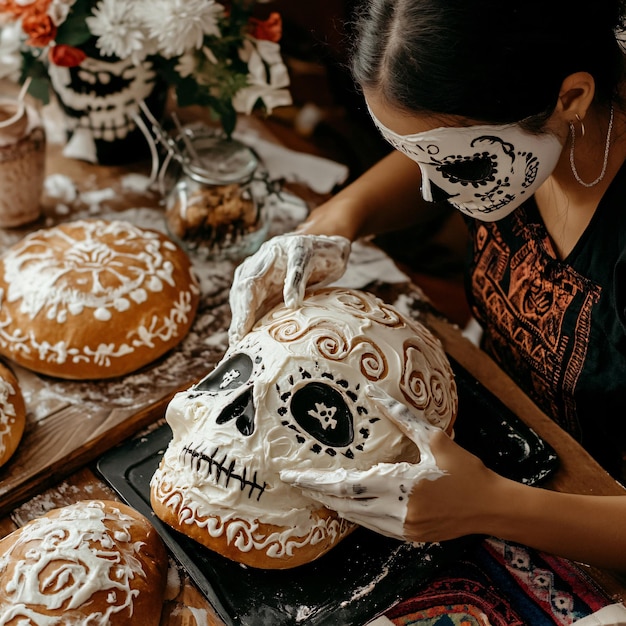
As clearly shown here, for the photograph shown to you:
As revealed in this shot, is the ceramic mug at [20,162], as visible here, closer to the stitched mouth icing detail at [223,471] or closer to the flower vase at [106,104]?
the flower vase at [106,104]

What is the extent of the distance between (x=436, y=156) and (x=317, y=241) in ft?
Answer: 1.11

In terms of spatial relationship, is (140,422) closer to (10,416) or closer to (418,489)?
(10,416)

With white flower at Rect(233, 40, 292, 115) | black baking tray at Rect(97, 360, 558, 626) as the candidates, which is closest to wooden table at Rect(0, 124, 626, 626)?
black baking tray at Rect(97, 360, 558, 626)

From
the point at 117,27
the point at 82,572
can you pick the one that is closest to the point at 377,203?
the point at 117,27

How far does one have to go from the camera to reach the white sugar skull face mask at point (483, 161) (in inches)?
47.1

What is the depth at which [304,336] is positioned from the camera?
50.8 inches

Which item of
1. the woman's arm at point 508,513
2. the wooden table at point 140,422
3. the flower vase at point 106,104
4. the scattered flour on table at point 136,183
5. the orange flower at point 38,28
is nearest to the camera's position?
the woman's arm at point 508,513

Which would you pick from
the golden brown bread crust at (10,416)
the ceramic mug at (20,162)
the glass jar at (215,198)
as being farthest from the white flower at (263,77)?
the golden brown bread crust at (10,416)

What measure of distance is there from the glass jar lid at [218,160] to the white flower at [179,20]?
0.83ft

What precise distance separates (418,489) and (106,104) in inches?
53.5

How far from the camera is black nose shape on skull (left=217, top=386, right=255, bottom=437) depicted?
1.25m

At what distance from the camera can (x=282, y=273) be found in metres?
1.47

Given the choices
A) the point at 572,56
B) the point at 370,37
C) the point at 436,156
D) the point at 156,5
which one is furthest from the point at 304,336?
the point at 156,5

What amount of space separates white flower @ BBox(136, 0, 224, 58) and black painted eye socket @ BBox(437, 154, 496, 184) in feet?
2.47
